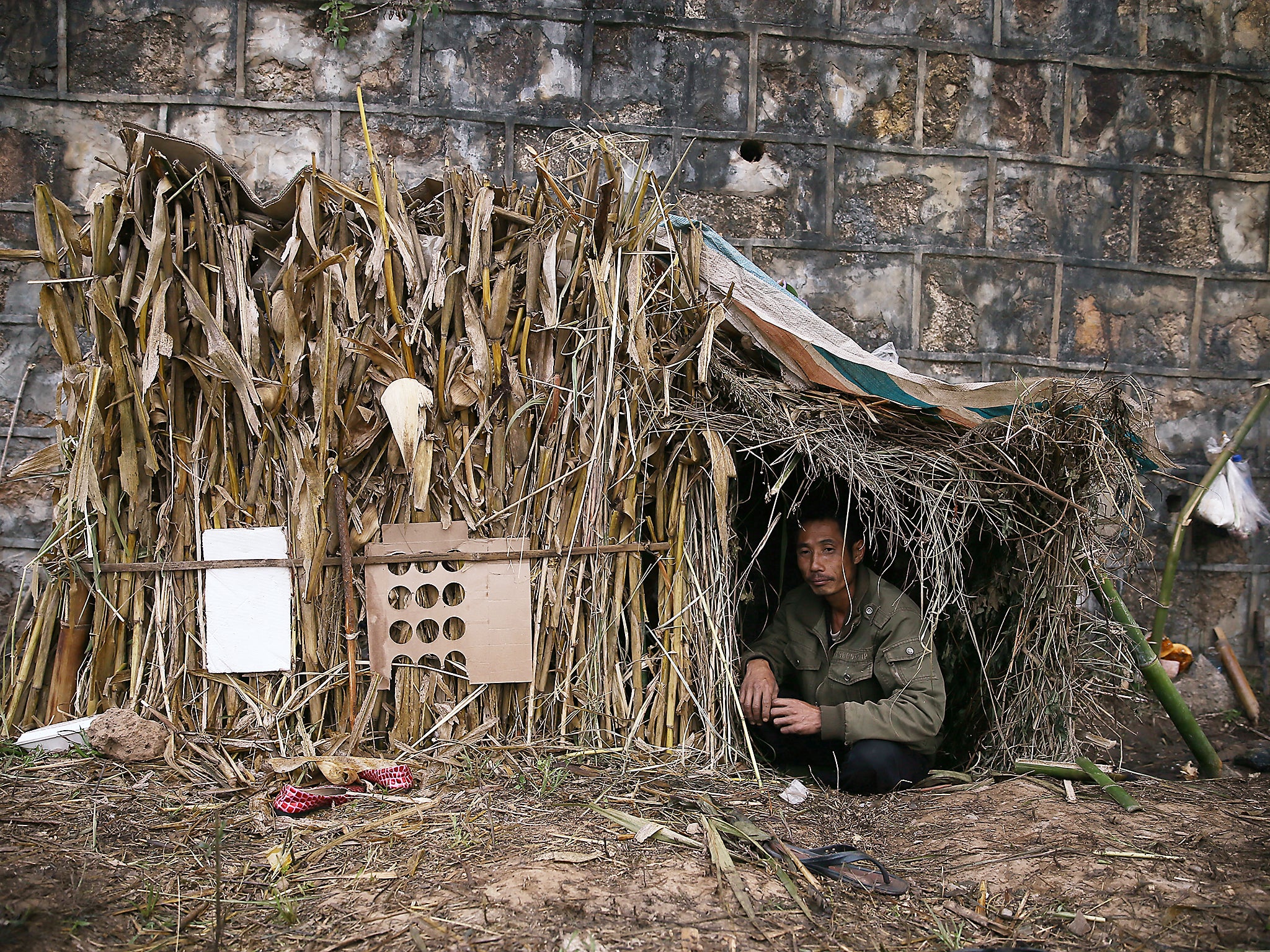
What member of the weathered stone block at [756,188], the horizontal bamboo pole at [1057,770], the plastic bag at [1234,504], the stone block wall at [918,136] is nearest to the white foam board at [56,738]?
the stone block wall at [918,136]

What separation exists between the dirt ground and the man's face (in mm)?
938

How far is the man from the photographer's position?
3.52 m

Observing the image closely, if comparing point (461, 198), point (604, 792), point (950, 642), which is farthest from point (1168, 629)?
point (461, 198)

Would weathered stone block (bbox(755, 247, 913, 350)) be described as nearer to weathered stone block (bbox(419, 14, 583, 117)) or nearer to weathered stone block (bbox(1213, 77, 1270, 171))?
weathered stone block (bbox(419, 14, 583, 117))

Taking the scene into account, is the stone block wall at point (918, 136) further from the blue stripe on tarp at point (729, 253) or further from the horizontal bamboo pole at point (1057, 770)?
the horizontal bamboo pole at point (1057, 770)

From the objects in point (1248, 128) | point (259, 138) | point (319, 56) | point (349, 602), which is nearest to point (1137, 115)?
point (1248, 128)

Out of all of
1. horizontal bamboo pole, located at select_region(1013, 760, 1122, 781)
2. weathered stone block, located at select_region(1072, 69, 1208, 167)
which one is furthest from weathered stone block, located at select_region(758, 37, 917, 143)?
horizontal bamboo pole, located at select_region(1013, 760, 1122, 781)

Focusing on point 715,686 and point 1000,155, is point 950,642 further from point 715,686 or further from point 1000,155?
point 1000,155

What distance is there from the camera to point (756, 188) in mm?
5102

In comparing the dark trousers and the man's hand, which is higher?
the man's hand

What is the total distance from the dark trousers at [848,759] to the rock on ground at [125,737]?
7.41 ft

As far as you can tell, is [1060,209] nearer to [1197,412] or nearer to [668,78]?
[1197,412]

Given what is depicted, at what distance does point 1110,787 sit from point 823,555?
4.49 feet

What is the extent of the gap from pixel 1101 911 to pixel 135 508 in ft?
11.0
